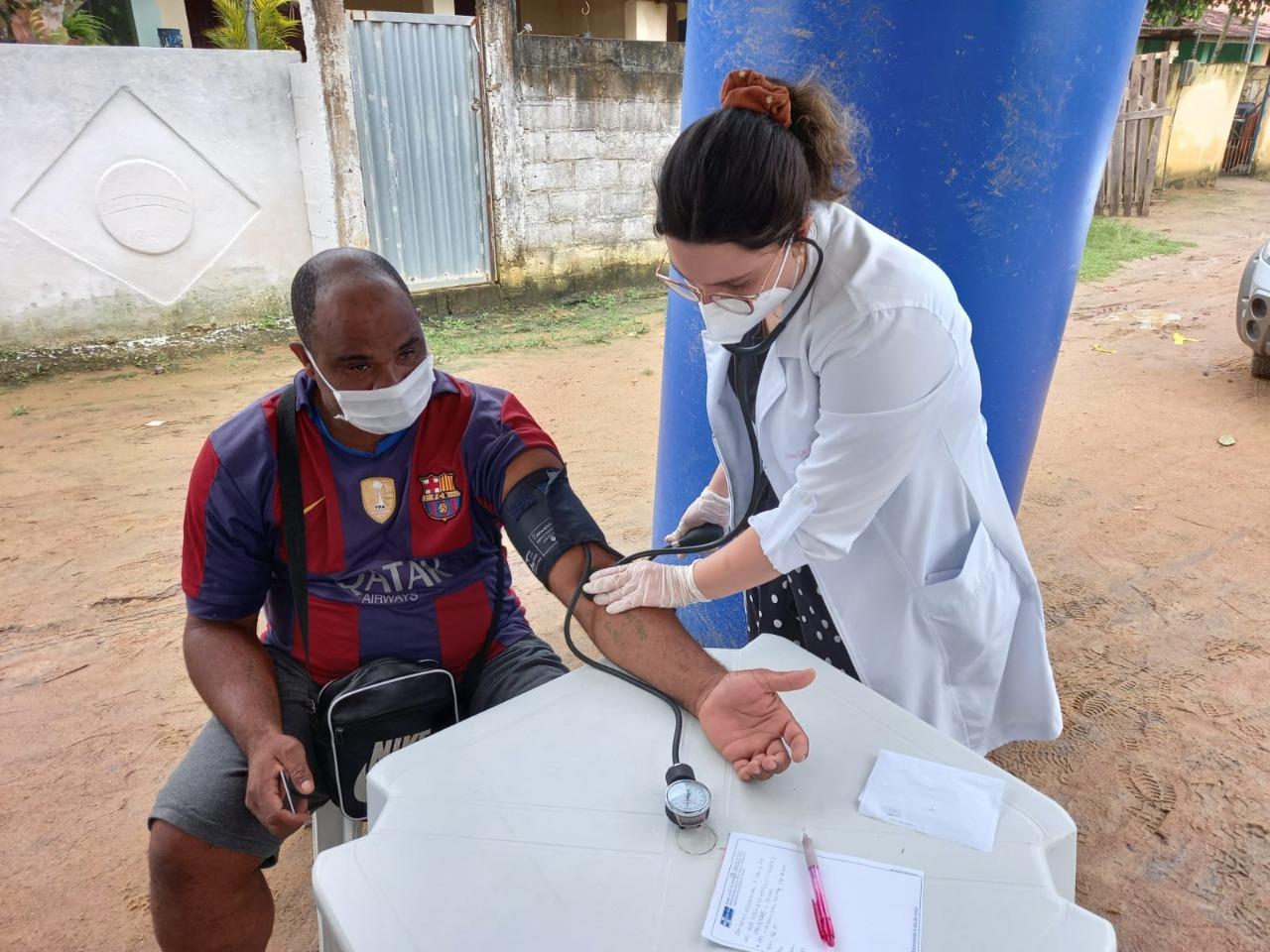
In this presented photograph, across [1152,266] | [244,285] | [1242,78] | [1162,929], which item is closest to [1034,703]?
[1162,929]

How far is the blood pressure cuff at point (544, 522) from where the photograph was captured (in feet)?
5.26

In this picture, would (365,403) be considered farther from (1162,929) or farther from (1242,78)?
(1242,78)

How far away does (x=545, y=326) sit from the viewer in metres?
6.57

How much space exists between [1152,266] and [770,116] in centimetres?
859

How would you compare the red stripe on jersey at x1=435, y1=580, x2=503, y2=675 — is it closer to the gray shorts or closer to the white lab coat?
the gray shorts

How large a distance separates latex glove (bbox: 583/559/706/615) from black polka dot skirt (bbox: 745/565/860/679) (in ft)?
0.76

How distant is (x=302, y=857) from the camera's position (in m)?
2.03

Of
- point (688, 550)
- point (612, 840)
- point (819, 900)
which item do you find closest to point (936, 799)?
point (819, 900)

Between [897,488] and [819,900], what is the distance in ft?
2.11

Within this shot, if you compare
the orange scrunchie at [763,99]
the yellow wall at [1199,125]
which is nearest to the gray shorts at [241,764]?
the orange scrunchie at [763,99]

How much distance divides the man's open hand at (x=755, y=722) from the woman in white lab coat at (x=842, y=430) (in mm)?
223

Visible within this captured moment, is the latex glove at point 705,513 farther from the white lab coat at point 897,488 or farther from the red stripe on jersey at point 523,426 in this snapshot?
the red stripe on jersey at point 523,426

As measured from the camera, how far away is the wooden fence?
406 inches

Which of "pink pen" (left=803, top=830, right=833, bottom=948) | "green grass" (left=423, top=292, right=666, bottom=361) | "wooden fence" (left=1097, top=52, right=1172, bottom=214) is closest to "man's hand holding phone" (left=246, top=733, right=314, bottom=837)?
"pink pen" (left=803, top=830, right=833, bottom=948)
